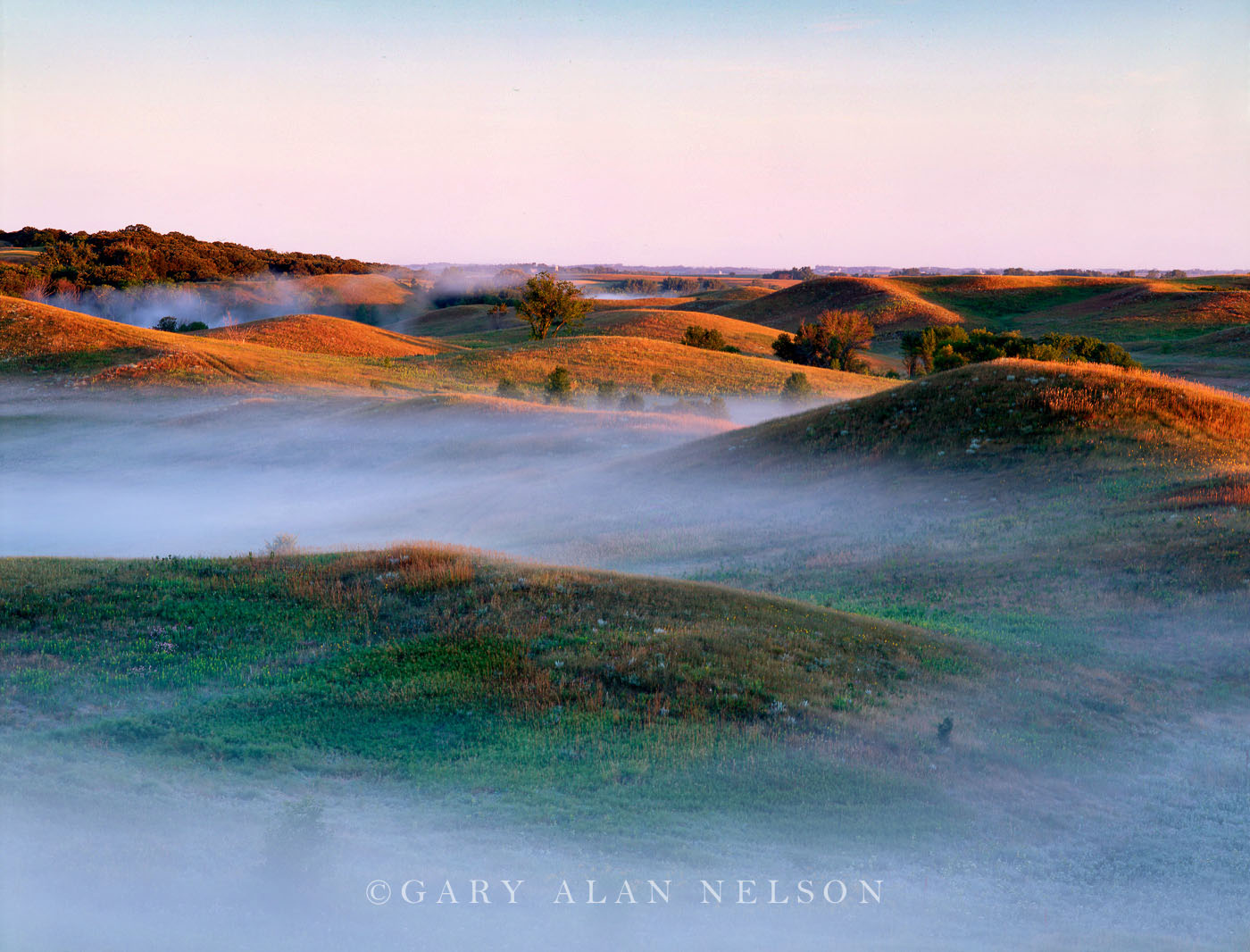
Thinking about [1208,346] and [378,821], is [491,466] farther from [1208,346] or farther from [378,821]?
[1208,346]

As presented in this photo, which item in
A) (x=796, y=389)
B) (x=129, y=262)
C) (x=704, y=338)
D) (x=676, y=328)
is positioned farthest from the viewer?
(x=129, y=262)

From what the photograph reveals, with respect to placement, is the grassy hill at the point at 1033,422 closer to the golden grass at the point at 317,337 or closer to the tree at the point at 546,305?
the golden grass at the point at 317,337

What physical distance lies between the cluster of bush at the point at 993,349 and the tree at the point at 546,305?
31602 millimetres

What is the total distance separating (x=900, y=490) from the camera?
2708cm

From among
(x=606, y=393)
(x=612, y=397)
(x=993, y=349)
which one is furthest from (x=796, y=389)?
(x=993, y=349)

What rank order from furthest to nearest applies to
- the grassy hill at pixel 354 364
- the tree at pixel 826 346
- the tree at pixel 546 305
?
1. the tree at pixel 546 305
2. the tree at pixel 826 346
3. the grassy hill at pixel 354 364

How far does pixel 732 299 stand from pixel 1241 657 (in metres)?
160

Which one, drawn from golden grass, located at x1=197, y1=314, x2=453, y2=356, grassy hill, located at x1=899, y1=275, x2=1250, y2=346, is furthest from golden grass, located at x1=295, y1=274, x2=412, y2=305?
grassy hill, located at x1=899, y1=275, x2=1250, y2=346

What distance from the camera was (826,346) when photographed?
8212 centimetres

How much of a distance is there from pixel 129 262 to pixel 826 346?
98.4m

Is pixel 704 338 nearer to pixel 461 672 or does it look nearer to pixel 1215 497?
pixel 1215 497

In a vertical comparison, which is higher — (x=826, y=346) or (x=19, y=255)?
(x=19, y=255)

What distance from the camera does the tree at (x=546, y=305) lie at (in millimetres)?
92000

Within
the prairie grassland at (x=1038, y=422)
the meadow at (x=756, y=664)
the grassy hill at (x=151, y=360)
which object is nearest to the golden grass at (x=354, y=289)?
the grassy hill at (x=151, y=360)
